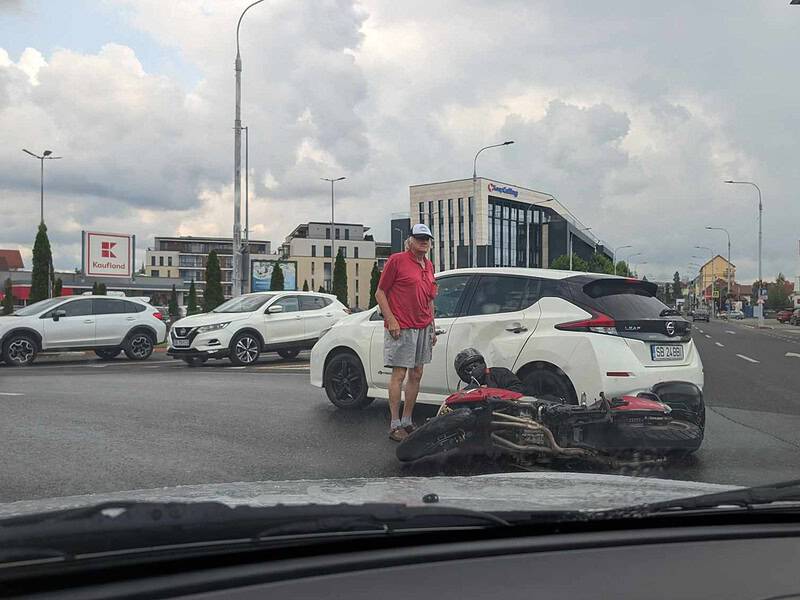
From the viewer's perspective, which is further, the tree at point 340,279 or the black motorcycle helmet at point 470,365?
the tree at point 340,279

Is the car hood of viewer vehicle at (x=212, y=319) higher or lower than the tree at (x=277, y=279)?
lower

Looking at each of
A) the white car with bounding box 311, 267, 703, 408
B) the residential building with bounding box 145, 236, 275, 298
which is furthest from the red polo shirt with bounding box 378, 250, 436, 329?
the residential building with bounding box 145, 236, 275, 298

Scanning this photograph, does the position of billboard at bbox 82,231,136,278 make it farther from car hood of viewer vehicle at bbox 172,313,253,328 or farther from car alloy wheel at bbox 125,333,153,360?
car hood of viewer vehicle at bbox 172,313,253,328

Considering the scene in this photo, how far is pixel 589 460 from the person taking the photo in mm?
5273

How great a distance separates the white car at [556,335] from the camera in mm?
6121

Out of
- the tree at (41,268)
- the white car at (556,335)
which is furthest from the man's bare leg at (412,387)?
the tree at (41,268)

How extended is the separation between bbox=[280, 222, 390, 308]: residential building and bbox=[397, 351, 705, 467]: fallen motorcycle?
347 ft

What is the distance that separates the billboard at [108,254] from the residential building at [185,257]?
73.0m

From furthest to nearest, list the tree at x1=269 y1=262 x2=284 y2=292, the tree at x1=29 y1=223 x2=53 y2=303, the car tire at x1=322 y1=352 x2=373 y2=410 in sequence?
the tree at x1=269 y1=262 x2=284 y2=292 < the tree at x1=29 y1=223 x2=53 y2=303 < the car tire at x1=322 y1=352 x2=373 y2=410

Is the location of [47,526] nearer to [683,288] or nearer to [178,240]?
[178,240]

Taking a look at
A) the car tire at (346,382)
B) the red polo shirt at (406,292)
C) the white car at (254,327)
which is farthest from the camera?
the white car at (254,327)

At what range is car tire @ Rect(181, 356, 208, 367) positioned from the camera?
15.6m

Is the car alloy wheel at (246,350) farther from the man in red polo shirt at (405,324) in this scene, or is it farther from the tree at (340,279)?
the tree at (340,279)

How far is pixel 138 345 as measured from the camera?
17.8 m
